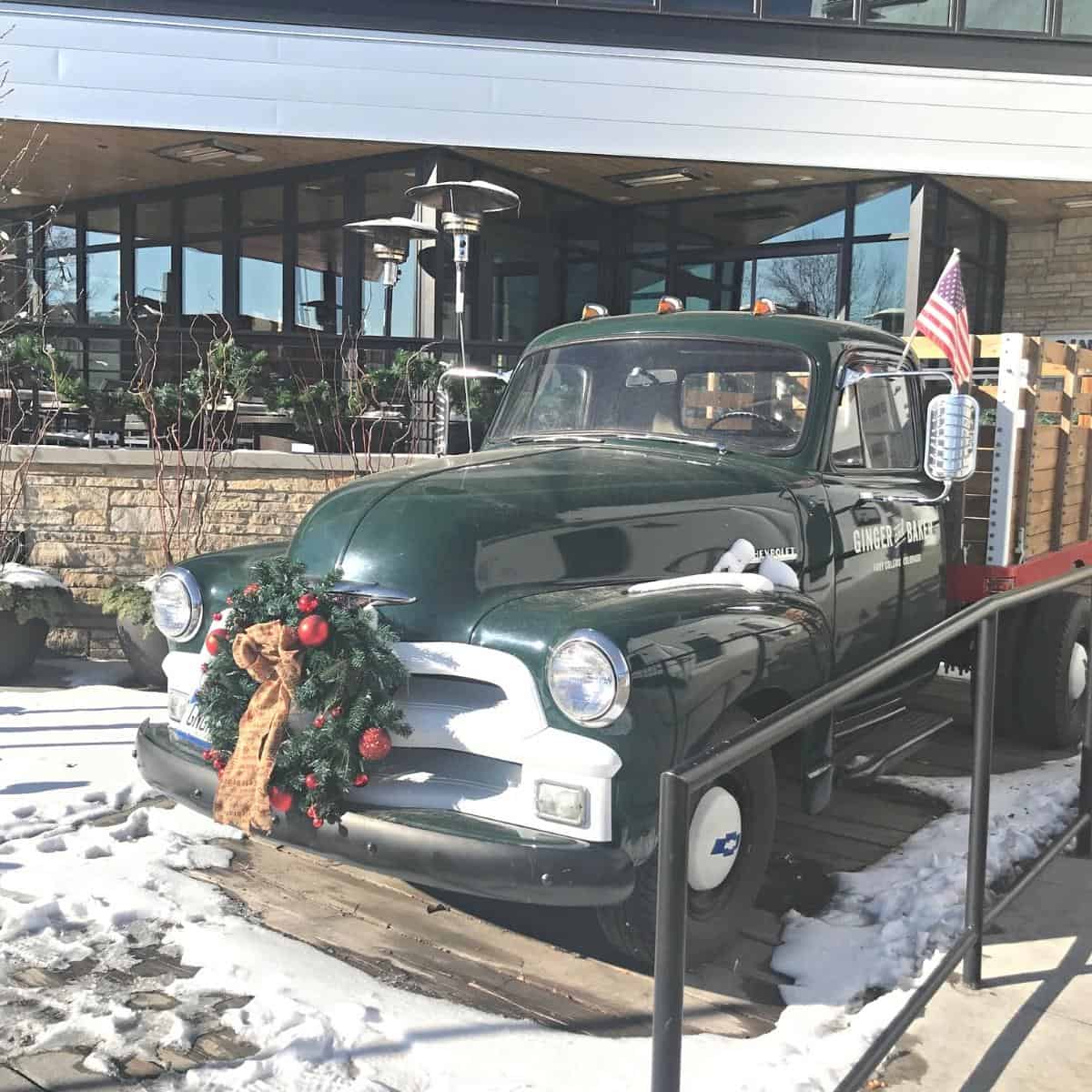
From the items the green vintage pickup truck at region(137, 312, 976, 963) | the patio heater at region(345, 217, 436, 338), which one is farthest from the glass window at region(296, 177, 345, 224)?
the green vintage pickup truck at region(137, 312, 976, 963)

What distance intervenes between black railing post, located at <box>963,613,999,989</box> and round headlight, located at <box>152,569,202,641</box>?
2.48 meters

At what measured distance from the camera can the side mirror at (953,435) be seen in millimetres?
3979

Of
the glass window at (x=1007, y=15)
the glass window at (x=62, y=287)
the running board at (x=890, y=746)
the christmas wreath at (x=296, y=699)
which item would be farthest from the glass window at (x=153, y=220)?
the christmas wreath at (x=296, y=699)

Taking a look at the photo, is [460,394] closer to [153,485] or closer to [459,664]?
[153,485]

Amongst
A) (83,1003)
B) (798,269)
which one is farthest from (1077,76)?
(83,1003)

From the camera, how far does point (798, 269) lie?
41.6ft

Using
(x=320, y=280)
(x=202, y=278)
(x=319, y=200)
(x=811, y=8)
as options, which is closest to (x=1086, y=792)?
(x=811, y=8)

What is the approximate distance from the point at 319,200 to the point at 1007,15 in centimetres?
736

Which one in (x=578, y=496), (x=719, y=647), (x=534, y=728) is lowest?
(x=534, y=728)

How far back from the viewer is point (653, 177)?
12.2 m

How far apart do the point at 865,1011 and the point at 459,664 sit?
1.44 m

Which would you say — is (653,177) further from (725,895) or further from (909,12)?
(725,895)

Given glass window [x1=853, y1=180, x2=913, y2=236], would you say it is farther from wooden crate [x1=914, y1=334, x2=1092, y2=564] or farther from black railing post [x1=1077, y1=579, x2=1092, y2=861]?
black railing post [x1=1077, y1=579, x2=1092, y2=861]

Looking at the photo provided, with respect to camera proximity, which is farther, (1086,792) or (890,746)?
(890,746)
